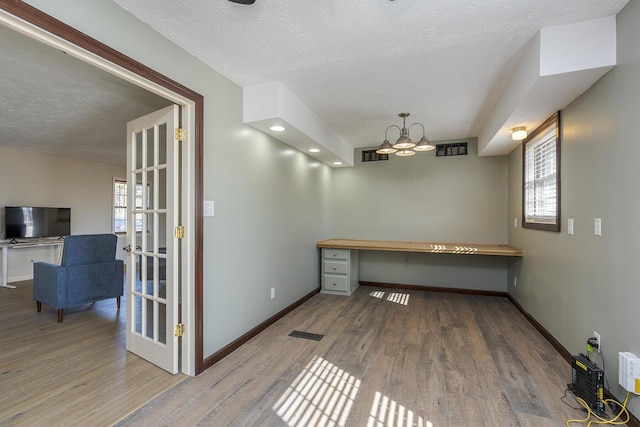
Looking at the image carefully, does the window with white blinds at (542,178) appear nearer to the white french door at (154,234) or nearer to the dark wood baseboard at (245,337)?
the dark wood baseboard at (245,337)

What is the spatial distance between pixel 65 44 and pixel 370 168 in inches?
172

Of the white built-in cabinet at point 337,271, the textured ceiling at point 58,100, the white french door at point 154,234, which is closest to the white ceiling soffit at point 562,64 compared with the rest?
the white french door at point 154,234

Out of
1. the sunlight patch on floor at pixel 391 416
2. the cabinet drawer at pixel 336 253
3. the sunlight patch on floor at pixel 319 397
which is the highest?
the cabinet drawer at pixel 336 253

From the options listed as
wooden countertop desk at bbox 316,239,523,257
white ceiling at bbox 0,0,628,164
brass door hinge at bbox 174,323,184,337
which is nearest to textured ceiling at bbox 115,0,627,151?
white ceiling at bbox 0,0,628,164

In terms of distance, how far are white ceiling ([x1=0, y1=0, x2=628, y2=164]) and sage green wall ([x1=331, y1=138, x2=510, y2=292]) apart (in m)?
1.27

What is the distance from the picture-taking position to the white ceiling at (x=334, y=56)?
1.75m

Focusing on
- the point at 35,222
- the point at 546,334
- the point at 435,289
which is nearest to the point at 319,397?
the point at 546,334

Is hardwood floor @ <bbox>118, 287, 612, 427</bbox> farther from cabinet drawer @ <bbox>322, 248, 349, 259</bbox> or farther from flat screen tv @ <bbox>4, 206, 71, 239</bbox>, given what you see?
flat screen tv @ <bbox>4, 206, 71, 239</bbox>

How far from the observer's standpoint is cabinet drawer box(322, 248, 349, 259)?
181 inches

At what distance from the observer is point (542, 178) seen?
3139mm

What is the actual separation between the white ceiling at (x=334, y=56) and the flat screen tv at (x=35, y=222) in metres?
2.36

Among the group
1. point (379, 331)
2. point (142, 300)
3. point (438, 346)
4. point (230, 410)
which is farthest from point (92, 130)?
point (438, 346)

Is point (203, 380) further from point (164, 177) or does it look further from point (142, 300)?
point (164, 177)

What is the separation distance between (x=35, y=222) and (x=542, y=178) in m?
7.97
